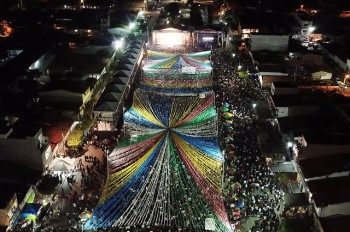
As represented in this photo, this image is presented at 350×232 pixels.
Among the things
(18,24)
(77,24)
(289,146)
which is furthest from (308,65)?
(18,24)

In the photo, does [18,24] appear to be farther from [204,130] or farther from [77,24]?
[204,130]

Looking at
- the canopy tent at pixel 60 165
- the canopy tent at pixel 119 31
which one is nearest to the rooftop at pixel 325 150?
the canopy tent at pixel 60 165

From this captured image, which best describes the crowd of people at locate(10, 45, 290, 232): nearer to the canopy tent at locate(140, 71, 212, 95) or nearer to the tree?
the tree

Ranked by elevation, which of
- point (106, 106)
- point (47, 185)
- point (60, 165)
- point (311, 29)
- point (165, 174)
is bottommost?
point (47, 185)

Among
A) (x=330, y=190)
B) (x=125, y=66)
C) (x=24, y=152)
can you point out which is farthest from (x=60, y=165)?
(x=330, y=190)

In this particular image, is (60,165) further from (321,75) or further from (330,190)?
(321,75)

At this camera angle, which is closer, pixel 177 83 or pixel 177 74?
pixel 177 83
